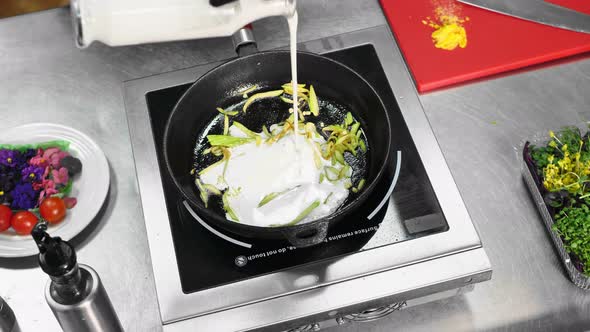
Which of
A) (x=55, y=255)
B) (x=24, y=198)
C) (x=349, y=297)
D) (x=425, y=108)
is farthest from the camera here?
(x=425, y=108)

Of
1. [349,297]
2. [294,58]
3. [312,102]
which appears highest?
[294,58]

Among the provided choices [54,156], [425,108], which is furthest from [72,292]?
[425,108]

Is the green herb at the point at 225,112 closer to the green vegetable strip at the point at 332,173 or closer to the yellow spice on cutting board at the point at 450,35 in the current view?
the green vegetable strip at the point at 332,173

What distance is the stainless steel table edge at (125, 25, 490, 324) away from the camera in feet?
3.19

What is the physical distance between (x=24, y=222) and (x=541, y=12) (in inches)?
40.2

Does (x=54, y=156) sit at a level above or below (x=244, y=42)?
below

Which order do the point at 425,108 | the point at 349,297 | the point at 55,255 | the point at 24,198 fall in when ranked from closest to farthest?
1. the point at 55,255
2. the point at 349,297
3. the point at 24,198
4. the point at 425,108

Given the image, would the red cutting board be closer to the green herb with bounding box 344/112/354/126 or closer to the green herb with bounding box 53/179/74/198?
the green herb with bounding box 344/112/354/126

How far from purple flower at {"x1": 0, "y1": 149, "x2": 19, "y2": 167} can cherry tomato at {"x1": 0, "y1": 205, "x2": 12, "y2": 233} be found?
84mm

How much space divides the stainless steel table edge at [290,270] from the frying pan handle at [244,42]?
20cm

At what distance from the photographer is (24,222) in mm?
1061

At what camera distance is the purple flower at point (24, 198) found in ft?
3.58

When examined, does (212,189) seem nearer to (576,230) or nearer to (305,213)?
(305,213)

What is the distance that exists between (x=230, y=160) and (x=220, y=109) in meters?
0.11
